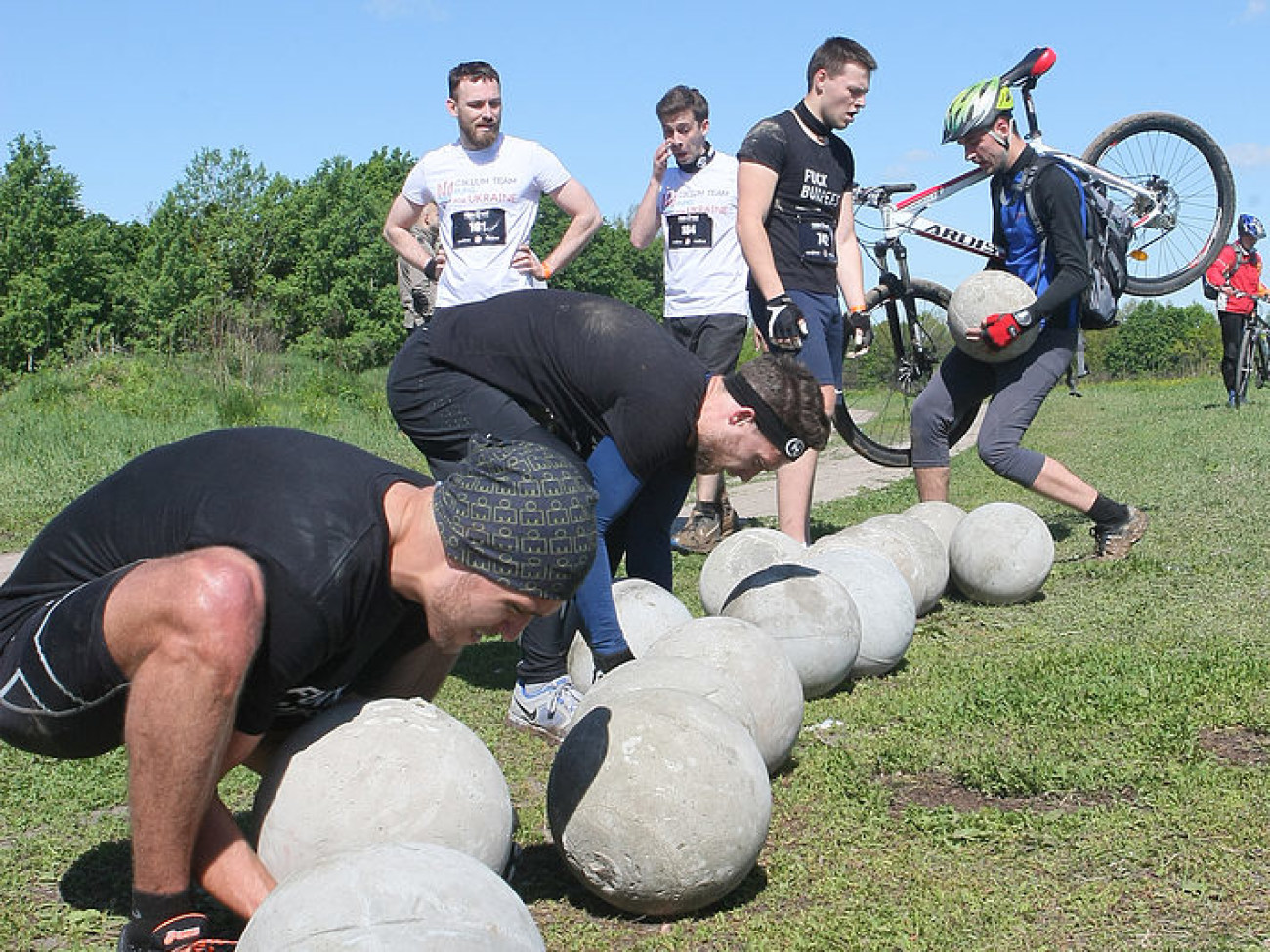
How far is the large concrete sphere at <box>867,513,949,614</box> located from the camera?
715 cm

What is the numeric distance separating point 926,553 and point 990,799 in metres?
2.83

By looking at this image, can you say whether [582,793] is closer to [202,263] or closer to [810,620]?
[810,620]

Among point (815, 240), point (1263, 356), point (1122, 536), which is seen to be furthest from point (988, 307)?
point (1263, 356)

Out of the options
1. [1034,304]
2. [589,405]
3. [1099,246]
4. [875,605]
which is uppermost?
[1099,246]

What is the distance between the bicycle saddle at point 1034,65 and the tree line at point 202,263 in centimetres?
4246

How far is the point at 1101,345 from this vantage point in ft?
290

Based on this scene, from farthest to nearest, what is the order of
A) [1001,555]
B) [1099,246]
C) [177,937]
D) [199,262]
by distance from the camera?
[199,262] → [1099,246] → [1001,555] → [177,937]

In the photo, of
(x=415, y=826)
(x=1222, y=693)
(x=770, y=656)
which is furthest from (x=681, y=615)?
(x=415, y=826)

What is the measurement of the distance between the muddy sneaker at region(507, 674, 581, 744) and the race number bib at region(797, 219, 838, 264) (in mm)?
3755

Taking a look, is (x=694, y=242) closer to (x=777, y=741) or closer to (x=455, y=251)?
(x=455, y=251)

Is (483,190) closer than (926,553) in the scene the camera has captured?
No

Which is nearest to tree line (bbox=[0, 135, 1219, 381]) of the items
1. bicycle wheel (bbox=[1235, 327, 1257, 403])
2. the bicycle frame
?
bicycle wheel (bbox=[1235, 327, 1257, 403])

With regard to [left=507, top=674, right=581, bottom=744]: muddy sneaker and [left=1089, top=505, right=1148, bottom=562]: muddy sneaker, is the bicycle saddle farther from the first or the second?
[left=507, top=674, right=581, bottom=744]: muddy sneaker

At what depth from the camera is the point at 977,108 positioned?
8.23 m
